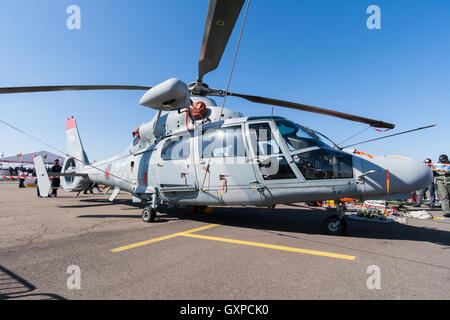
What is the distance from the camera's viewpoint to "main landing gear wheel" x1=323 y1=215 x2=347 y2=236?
439cm

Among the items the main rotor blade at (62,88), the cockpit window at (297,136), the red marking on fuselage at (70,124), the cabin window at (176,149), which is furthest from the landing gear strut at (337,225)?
the red marking on fuselage at (70,124)

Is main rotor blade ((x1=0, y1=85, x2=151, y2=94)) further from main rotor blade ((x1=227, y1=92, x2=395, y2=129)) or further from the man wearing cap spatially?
the man wearing cap

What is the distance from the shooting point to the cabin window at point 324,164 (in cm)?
409

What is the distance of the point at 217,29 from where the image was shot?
3211 mm

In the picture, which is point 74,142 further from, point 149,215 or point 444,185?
point 444,185

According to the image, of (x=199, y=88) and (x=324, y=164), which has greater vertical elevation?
(x=199, y=88)

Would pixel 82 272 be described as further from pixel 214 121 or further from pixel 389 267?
pixel 214 121

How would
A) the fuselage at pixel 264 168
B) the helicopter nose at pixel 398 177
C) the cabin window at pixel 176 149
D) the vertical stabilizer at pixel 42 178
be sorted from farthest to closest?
1. the vertical stabilizer at pixel 42 178
2. the cabin window at pixel 176 149
3. the fuselage at pixel 264 168
4. the helicopter nose at pixel 398 177

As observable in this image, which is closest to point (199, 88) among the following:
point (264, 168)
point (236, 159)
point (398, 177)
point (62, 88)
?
point (236, 159)

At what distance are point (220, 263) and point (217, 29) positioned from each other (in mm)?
3285

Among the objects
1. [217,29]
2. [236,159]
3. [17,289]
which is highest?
[217,29]

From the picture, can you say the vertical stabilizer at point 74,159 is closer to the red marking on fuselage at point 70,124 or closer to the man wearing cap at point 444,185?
the red marking on fuselage at point 70,124

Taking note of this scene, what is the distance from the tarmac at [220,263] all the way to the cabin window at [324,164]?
3.94 feet
